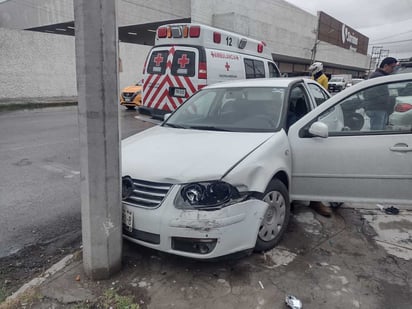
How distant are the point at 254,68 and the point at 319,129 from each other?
7.02 meters

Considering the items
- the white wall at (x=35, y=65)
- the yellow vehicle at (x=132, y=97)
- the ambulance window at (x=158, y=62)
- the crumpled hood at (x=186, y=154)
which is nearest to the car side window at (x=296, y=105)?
the crumpled hood at (x=186, y=154)

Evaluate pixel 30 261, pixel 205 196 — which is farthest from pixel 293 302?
pixel 30 261

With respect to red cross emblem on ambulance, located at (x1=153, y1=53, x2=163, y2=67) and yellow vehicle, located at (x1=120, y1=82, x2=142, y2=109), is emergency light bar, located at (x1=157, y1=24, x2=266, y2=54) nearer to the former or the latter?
red cross emblem on ambulance, located at (x1=153, y1=53, x2=163, y2=67)

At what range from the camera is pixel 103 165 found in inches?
95.5

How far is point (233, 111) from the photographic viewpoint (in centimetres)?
382

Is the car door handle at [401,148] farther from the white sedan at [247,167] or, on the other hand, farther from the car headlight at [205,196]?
the car headlight at [205,196]

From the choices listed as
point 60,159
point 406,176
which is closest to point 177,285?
point 406,176

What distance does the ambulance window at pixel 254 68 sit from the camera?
9453 mm

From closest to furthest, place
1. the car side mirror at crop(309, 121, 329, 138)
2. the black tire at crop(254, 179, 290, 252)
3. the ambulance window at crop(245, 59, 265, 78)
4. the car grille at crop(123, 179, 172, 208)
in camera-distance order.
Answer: the car grille at crop(123, 179, 172, 208) → the black tire at crop(254, 179, 290, 252) → the car side mirror at crop(309, 121, 329, 138) → the ambulance window at crop(245, 59, 265, 78)

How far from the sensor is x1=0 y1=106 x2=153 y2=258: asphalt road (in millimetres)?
3377

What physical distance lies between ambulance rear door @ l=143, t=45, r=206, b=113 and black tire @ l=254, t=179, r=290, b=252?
516 cm

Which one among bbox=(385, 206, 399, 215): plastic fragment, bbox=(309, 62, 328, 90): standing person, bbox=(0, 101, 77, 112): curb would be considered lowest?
bbox=(385, 206, 399, 215): plastic fragment

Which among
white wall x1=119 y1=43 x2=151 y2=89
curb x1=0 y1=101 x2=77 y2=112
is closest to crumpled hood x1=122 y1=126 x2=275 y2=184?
curb x1=0 y1=101 x2=77 y2=112

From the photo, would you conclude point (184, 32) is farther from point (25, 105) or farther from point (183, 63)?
point (25, 105)
